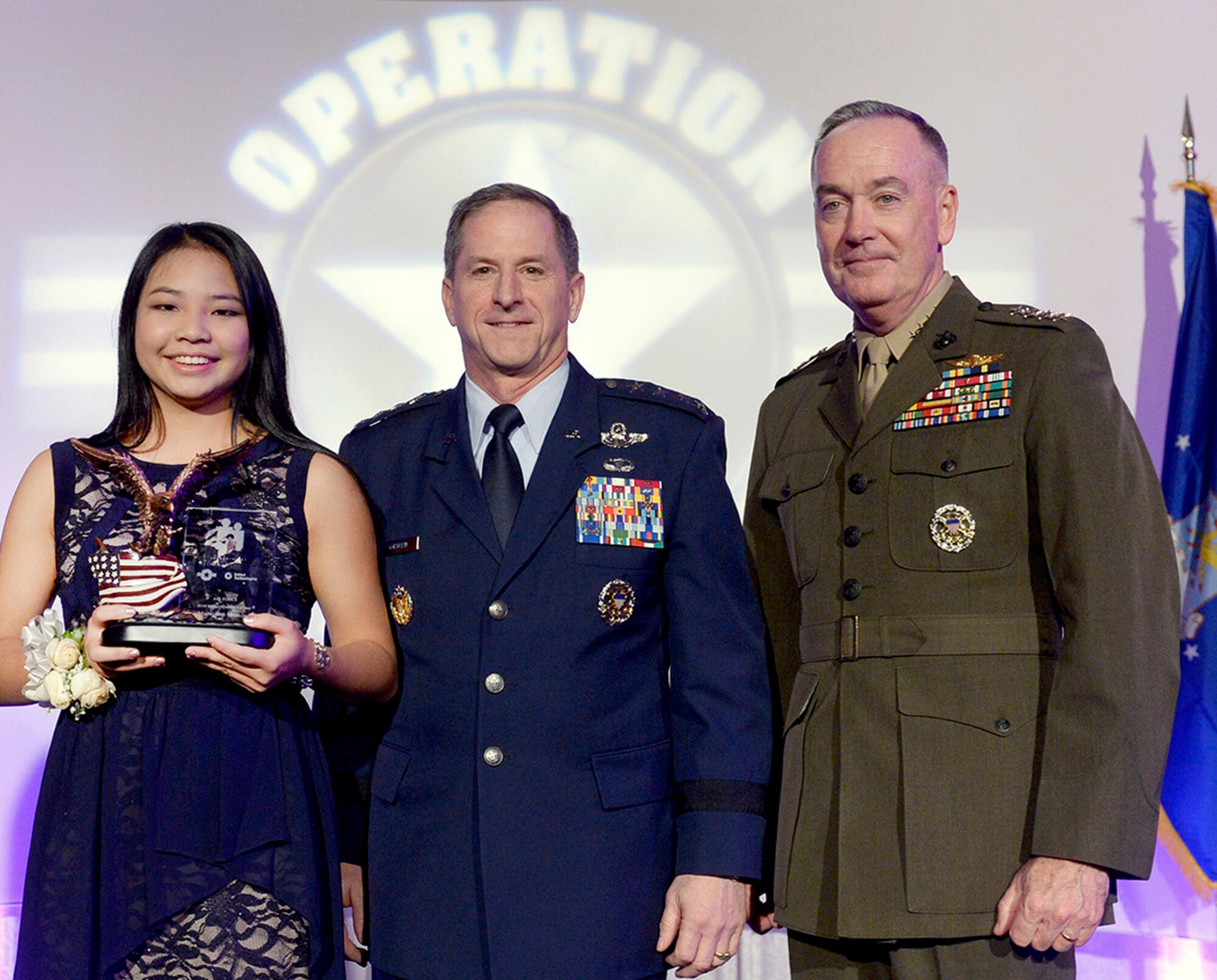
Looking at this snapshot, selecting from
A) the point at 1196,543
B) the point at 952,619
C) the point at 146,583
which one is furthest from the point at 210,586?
the point at 1196,543

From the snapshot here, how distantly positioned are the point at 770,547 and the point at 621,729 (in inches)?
18.2

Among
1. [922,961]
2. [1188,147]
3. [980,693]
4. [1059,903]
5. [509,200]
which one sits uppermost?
[1188,147]

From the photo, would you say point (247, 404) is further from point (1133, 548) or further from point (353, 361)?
point (353, 361)

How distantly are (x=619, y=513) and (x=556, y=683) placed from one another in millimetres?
273

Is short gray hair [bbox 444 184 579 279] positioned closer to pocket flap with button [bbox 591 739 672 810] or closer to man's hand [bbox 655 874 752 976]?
pocket flap with button [bbox 591 739 672 810]

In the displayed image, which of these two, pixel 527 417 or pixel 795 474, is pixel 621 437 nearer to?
pixel 527 417

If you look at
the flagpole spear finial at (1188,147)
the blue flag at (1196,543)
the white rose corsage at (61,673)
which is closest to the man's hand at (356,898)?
the white rose corsage at (61,673)

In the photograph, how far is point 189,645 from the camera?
5.43 feet

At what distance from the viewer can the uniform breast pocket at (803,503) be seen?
2049 millimetres

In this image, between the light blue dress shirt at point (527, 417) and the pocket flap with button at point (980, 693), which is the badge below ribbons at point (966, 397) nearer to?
the pocket flap with button at point (980, 693)

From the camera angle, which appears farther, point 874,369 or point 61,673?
point 874,369

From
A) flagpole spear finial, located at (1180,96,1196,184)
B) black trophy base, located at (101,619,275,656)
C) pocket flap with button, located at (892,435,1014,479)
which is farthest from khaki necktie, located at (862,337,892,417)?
flagpole spear finial, located at (1180,96,1196,184)

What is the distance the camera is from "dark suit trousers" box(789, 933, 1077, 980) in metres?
1.73

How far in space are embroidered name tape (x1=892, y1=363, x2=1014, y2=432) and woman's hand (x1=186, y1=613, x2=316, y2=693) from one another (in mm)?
905
